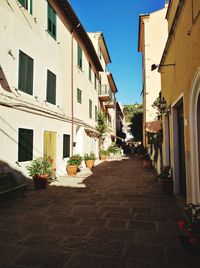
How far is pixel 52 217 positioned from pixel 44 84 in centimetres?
680

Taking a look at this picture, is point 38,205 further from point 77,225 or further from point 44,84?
point 44,84

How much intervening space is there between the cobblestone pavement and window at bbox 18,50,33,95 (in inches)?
165

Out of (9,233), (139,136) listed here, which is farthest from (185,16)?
(139,136)

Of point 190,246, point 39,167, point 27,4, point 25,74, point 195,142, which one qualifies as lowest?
point 190,246

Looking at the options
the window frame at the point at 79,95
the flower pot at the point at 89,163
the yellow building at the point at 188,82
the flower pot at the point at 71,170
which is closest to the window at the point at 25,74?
the flower pot at the point at 71,170

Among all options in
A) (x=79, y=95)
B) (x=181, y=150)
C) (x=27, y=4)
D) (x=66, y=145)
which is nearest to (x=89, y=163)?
(x=66, y=145)

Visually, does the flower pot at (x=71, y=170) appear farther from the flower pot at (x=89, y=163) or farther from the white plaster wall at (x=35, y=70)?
the flower pot at (x=89, y=163)

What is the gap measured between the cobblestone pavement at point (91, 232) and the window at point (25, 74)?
4.18 m

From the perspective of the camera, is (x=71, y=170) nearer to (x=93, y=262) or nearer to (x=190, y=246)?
(x=93, y=262)

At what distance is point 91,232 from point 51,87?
826 cm

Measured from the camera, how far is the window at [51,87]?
35.1 ft

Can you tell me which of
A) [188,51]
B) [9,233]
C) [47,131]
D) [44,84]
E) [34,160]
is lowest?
[9,233]

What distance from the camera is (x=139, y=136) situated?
104 ft

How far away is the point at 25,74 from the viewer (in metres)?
8.67
